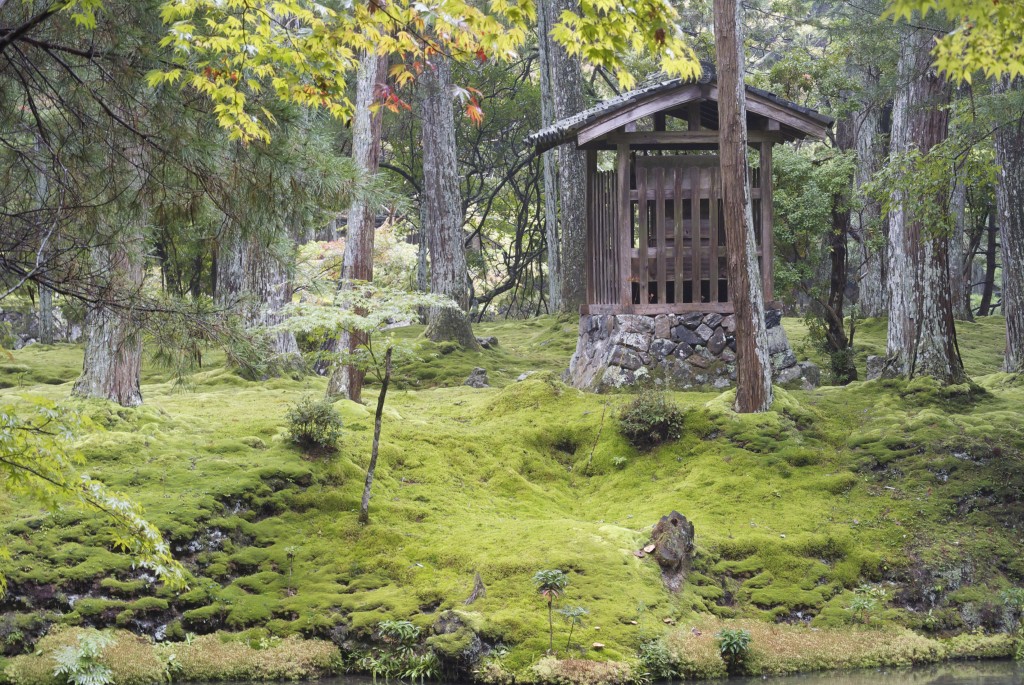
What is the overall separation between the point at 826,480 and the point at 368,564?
4909 millimetres

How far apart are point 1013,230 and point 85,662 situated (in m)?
13.0

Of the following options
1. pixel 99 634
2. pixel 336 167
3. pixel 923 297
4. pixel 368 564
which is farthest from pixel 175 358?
pixel 923 297

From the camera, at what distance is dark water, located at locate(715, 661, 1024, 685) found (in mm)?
7039

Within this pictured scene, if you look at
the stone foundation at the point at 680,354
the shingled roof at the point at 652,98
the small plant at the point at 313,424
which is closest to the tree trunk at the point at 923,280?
the shingled roof at the point at 652,98

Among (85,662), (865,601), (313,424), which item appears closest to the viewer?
(85,662)

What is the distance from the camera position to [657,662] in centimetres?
725

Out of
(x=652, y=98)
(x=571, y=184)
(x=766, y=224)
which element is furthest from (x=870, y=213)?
(x=652, y=98)

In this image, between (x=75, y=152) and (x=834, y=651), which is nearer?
(x=75, y=152)

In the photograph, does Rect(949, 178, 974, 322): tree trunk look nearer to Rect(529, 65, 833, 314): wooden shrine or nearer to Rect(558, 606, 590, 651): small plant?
Rect(529, 65, 833, 314): wooden shrine

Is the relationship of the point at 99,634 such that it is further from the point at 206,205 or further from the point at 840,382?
the point at 840,382

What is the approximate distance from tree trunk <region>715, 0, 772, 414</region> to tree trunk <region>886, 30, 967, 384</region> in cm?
195

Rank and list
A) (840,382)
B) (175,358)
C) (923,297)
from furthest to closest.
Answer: (840,382)
(923,297)
(175,358)

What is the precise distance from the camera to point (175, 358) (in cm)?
613

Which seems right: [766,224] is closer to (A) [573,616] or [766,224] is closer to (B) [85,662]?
(A) [573,616]
